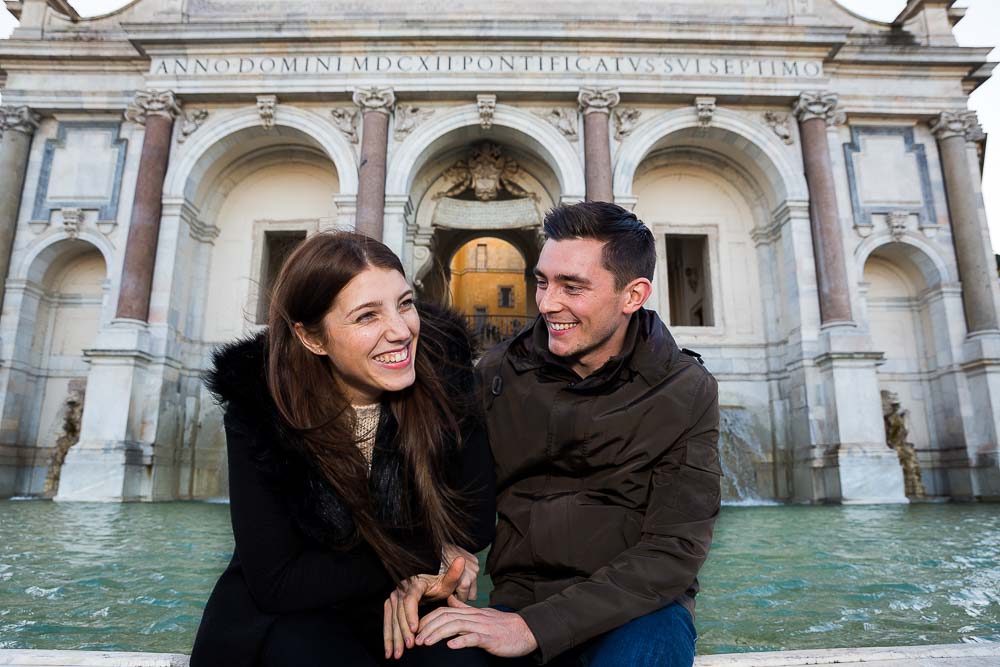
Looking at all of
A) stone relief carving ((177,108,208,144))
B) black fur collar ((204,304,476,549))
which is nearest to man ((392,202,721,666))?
black fur collar ((204,304,476,549))

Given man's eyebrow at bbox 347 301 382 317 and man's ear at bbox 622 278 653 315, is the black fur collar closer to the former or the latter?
man's eyebrow at bbox 347 301 382 317

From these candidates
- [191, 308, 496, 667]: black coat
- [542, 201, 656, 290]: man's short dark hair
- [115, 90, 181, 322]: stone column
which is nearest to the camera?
[191, 308, 496, 667]: black coat

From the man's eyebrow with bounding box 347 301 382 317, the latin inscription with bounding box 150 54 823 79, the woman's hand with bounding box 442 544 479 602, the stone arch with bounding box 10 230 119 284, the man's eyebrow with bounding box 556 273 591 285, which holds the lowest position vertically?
the woman's hand with bounding box 442 544 479 602

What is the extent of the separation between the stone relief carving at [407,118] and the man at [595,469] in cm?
1172

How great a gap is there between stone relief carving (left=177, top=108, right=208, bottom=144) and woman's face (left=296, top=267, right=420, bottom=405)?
43.0ft

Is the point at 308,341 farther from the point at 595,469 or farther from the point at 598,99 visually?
the point at 598,99

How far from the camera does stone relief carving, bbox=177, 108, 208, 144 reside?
41.9ft

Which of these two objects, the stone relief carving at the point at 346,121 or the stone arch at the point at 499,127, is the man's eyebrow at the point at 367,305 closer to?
the stone arch at the point at 499,127

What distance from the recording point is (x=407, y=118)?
42.2ft

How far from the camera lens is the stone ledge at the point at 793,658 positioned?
168 centimetres

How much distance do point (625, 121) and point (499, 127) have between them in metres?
2.64

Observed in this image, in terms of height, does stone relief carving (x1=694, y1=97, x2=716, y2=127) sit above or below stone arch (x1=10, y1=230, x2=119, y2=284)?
above

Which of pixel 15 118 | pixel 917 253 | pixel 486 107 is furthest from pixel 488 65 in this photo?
pixel 15 118

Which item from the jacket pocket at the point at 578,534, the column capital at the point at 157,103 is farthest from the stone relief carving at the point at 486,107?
the jacket pocket at the point at 578,534
